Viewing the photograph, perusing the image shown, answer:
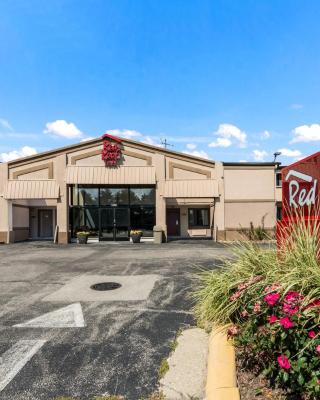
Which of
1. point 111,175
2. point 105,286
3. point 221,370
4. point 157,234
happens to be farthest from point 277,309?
point 111,175

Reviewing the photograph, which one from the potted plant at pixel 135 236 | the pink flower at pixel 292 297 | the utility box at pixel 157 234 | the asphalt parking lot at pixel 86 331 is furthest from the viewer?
the potted plant at pixel 135 236

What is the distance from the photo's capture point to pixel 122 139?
83.8 feet

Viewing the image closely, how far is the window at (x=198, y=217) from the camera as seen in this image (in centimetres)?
3089

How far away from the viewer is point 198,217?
102 feet

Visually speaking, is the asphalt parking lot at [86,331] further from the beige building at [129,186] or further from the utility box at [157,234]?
the beige building at [129,186]

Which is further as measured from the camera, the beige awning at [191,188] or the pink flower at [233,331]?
the beige awning at [191,188]

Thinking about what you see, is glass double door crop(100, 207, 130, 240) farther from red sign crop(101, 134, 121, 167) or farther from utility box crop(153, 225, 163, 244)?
red sign crop(101, 134, 121, 167)

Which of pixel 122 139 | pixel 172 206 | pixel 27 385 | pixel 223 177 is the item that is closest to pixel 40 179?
pixel 122 139

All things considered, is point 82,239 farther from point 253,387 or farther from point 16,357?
point 253,387

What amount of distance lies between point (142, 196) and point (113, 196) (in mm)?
2345

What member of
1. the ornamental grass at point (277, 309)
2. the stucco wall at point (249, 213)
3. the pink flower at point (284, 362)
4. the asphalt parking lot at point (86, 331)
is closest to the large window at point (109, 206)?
the stucco wall at point (249, 213)

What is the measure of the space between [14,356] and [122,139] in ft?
71.4

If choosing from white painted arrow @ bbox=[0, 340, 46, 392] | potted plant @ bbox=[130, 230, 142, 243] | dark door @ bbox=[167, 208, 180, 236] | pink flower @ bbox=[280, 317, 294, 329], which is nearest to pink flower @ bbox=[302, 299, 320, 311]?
pink flower @ bbox=[280, 317, 294, 329]

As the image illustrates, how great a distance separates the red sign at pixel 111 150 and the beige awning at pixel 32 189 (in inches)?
170
